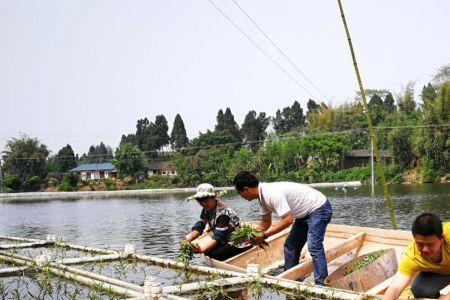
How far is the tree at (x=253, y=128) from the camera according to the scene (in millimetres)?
92500

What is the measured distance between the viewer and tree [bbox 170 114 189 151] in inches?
3728

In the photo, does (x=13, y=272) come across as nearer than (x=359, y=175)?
Yes

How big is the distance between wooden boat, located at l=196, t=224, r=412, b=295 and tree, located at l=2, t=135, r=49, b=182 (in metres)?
81.7

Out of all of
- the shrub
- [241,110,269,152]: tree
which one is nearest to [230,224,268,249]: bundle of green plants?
the shrub

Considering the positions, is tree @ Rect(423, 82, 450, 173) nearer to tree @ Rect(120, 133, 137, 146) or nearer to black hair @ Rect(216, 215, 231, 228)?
black hair @ Rect(216, 215, 231, 228)

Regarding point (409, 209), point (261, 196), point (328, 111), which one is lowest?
point (409, 209)

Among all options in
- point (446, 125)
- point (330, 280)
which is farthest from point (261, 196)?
point (446, 125)

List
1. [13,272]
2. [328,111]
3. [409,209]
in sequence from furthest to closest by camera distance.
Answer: [328,111], [409,209], [13,272]

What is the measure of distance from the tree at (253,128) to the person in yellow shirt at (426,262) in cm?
8546

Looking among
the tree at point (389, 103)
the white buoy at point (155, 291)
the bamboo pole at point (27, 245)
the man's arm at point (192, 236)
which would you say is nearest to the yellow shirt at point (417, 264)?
the white buoy at point (155, 291)

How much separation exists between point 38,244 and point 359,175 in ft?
172

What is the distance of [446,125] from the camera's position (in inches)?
2004

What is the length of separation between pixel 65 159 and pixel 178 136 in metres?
21.4

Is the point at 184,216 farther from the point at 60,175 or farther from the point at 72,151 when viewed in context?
the point at 72,151
